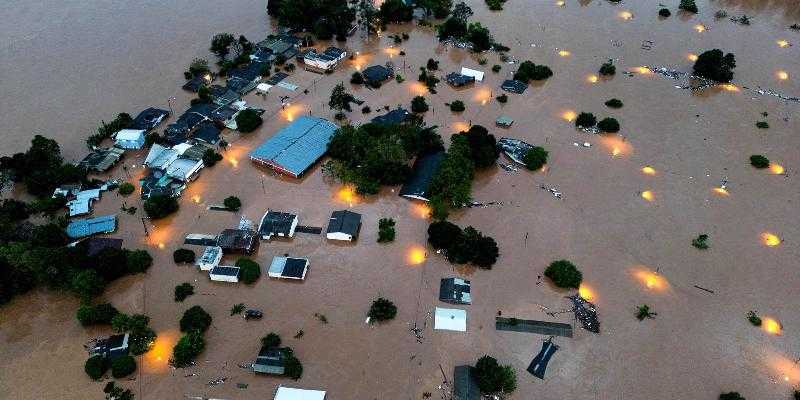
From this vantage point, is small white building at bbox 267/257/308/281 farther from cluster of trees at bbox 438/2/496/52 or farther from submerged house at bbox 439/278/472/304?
cluster of trees at bbox 438/2/496/52

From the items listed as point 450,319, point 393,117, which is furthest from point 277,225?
point 393,117

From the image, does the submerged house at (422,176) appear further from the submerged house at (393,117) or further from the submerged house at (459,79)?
the submerged house at (459,79)

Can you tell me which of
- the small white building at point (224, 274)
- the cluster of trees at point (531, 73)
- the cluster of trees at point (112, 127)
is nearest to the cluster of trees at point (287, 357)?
the small white building at point (224, 274)

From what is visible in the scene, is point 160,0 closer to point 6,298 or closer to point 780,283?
point 6,298

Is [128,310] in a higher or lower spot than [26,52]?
lower

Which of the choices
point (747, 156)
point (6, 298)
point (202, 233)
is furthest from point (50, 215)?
point (747, 156)

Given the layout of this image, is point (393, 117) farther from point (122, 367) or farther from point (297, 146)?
point (122, 367)

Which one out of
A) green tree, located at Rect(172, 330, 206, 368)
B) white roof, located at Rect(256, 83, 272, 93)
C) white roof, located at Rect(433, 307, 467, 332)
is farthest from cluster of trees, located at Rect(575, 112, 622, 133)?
green tree, located at Rect(172, 330, 206, 368)
